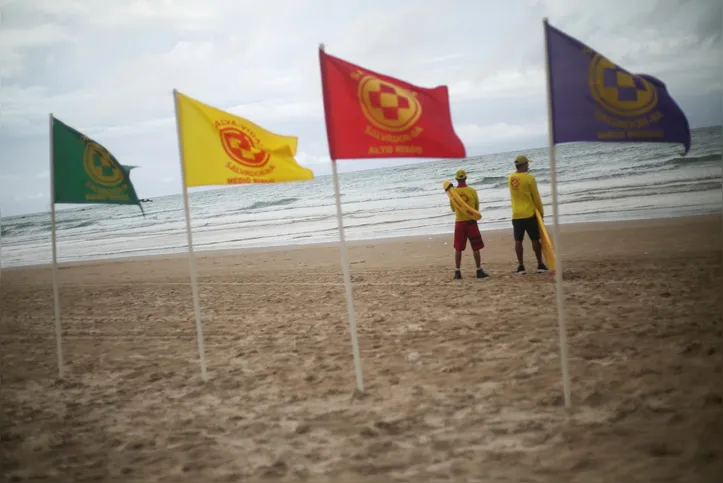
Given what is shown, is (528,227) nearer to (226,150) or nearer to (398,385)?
(398,385)

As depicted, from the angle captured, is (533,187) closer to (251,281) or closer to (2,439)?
(251,281)

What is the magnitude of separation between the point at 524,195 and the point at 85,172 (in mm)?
6301

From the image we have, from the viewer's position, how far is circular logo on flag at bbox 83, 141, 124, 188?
5.83 metres

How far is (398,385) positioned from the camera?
470cm

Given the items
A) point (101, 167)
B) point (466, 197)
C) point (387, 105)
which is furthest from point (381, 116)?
point (466, 197)

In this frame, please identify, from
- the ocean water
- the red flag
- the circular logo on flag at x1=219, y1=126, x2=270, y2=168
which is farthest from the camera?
the ocean water

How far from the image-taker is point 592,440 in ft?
11.3

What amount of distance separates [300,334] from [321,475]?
11.3 feet

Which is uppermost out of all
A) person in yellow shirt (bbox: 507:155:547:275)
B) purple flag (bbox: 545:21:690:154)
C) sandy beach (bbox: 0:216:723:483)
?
purple flag (bbox: 545:21:690:154)

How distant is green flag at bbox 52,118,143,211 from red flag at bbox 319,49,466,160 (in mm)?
2880

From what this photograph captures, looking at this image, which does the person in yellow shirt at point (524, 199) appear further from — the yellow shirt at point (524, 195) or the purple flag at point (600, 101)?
the purple flag at point (600, 101)

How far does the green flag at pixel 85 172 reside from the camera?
18.6 ft

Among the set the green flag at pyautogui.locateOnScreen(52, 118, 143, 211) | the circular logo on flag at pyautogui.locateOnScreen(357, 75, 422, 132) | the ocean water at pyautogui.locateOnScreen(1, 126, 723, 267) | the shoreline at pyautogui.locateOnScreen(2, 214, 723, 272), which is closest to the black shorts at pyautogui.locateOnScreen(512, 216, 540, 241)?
the shoreline at pyautogui.locateOnScreen(2, 214, 723, 272)

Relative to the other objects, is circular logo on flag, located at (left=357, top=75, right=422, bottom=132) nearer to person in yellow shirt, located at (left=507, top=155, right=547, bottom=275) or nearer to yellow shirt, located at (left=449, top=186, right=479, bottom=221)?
person in yellow shirt, located at (left=507, top=155, right=547, bottom=275)
